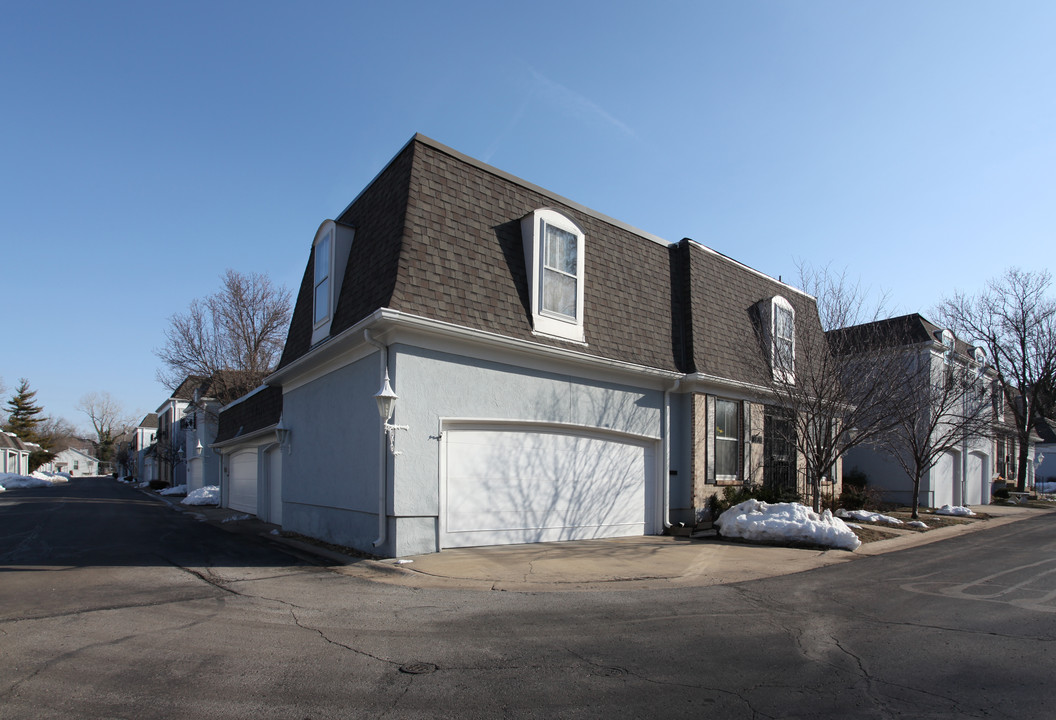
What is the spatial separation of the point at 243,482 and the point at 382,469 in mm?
14144

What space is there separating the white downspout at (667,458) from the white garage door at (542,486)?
264mm

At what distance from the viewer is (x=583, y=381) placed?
12500mm

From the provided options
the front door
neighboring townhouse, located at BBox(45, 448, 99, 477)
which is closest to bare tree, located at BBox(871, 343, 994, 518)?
the front door

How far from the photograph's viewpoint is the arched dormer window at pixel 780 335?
48.1ft

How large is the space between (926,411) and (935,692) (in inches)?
672

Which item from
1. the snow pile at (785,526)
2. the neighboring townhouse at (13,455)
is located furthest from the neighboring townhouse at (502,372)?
the neighboring townhouse at (13,455)

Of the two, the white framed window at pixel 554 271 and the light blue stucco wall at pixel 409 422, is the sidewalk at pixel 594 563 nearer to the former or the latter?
→ the light blue stucco wall at pixel 409 422

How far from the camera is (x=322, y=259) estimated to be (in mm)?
13250

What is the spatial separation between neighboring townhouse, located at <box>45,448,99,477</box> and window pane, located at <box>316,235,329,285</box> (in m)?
103

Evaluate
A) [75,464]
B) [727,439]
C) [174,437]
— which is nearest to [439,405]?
[727,439]

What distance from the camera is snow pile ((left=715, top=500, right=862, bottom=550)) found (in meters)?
12.0

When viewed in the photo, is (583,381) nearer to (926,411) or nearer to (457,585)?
(457,585)

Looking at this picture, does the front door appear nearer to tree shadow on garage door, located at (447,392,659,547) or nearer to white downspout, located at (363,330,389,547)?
tree shadow on garage door, located at (447,392,659,547)

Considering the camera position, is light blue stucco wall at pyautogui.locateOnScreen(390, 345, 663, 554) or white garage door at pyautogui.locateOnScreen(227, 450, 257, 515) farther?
white garage door at pyautogui.locateOnScreen(227, 450, 257, 515)
